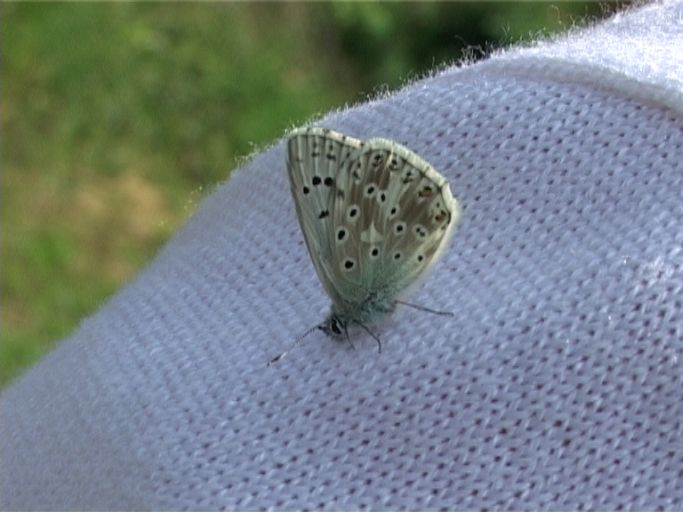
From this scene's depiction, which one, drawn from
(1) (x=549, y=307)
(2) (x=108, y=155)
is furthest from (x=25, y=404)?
(2) (x=108, y=155)

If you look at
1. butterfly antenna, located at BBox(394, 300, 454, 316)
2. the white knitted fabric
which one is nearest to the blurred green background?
the white knitted fabric

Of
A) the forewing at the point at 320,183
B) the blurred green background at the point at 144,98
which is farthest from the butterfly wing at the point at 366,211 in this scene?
the blurred green background at the point at 144,98

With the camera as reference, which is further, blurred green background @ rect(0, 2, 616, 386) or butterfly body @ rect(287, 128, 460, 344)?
blurred green background @ rect(0, 2, 616, 386)

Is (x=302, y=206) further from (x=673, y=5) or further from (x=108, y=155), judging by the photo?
(x=108, y=155)

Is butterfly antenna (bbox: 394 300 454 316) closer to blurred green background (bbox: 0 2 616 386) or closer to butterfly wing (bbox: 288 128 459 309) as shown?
butterfly wing (bbox: 288 128 459 309)

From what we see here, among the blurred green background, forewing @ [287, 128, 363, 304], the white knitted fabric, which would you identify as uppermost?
forewing @ [287, 128, 363, 304]

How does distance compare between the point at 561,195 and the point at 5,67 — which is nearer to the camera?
the point at 561,195

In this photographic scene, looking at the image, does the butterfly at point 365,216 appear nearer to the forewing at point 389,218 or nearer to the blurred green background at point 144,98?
the forewing at point 389,218
